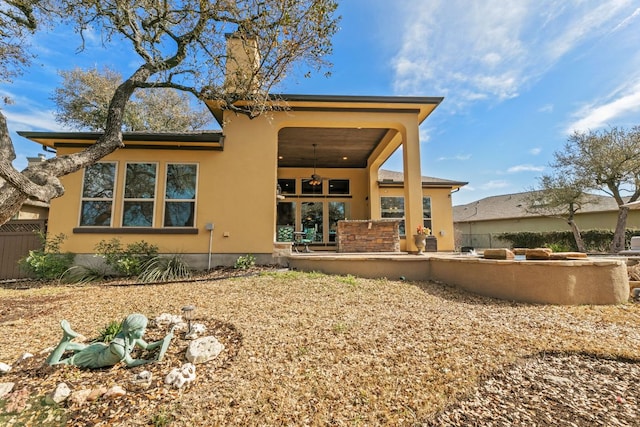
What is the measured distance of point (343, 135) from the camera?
9.73 meters

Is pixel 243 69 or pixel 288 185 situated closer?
pixel 243 69

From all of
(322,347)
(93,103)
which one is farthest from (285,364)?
(93,103)

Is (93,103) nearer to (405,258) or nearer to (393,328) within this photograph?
(405,258)

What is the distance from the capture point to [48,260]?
259 inches

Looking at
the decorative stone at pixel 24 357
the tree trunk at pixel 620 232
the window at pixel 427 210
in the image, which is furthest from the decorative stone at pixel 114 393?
the tree trunk at pixel 620 232

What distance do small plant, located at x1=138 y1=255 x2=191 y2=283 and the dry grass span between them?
0.73 m

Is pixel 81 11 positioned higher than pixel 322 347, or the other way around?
pixel 81 11

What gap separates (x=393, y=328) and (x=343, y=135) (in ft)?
25.1

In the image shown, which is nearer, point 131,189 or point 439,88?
point 131,189

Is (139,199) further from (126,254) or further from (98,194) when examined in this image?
(126,254)

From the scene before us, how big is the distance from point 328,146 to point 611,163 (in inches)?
524

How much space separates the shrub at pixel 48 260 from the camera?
6523 millimetres

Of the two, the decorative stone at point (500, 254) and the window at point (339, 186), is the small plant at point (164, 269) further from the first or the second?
the window at point (339, 186)

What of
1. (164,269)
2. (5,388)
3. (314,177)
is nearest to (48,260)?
(164,269)
